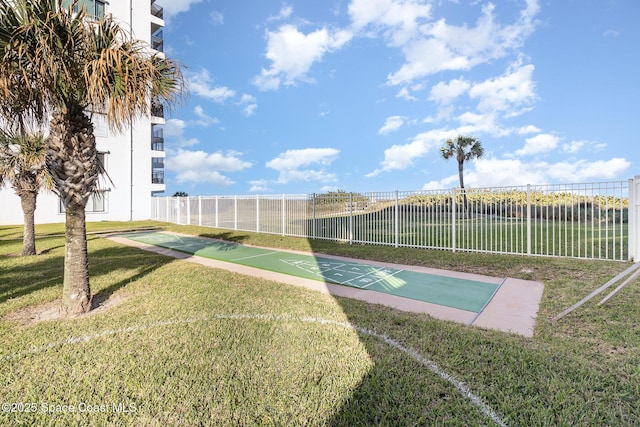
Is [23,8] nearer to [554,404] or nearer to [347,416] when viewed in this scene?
[347,416]

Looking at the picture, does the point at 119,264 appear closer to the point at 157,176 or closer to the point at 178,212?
the point at 178,212

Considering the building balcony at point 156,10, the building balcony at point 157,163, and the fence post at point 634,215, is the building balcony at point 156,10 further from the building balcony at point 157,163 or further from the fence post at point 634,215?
the fence post at point 634,215

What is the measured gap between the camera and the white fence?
7664 mm

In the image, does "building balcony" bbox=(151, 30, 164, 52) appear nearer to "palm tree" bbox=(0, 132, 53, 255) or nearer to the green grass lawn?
"palm tree" bbox=(0, 132, 53, 255)

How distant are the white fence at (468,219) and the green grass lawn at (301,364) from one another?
3466 mm

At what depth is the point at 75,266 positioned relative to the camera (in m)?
4.49

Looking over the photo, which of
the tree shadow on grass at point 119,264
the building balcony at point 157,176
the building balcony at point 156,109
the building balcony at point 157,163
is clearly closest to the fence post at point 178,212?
the building balcony at point 157,176

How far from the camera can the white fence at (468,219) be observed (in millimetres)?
7664

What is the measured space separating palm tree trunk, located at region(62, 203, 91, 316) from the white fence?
27.2ft

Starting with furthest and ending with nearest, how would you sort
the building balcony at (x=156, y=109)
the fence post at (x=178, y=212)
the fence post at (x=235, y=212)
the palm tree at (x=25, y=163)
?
the fence post at (x=178, y=212), the fence post at (x=235, y=212), the palm tree at (x=25, y=163), the building balcony at (x=156, y=109)

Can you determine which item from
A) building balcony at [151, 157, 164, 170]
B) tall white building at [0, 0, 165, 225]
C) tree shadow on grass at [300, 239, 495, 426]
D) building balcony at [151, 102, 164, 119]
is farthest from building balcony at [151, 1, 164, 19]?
tree shadow on grass at [300, 239, 495, 426]

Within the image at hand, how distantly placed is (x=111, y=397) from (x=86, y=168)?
353 cm

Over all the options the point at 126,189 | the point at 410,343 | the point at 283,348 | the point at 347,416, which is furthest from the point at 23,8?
the point at 126,189

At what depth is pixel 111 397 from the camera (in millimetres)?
2447
